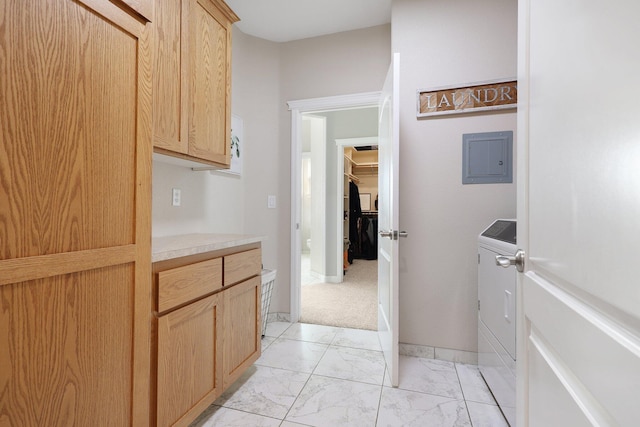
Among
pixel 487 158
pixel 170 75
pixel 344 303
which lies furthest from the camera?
pixel 344 303

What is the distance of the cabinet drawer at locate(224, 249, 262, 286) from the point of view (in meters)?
1.60

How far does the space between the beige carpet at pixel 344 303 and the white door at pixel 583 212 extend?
6.98 feet

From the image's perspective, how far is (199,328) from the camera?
1.40m

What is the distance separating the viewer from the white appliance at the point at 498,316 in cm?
138

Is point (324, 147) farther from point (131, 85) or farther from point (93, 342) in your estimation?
point (93, 342)

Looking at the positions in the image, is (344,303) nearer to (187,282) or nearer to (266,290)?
(266,290)

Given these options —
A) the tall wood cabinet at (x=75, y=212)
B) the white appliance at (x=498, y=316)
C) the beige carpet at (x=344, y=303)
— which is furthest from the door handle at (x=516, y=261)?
the beige carpet at (x=344, y=303)

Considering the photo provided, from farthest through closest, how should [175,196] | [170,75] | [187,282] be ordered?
[175,196], [170,75], [187,282]

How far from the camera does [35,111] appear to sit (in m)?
0.76

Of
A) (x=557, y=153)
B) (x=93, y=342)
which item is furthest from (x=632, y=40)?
(x=93, y=342)

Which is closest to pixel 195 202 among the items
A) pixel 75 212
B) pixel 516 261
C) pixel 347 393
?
pixel 75 212

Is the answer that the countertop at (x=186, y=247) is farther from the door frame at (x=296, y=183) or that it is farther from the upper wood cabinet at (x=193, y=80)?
the door frame at (x=296, y=183)

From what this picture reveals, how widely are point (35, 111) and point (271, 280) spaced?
1.99 m

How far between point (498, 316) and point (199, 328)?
1527 millimetres
